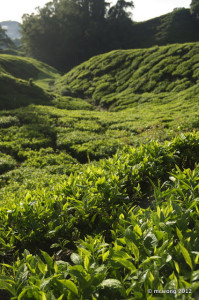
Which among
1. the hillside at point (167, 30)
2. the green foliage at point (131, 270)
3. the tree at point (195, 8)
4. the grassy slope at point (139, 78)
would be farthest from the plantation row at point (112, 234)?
the tree at point (195, 8)

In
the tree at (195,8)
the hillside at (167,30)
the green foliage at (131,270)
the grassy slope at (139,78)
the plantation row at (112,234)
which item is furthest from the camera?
the tree at (195,8)

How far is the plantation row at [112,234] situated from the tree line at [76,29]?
212 ft

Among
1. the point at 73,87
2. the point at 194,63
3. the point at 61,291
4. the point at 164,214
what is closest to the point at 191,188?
the point at 164,214

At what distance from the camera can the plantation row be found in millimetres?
2066

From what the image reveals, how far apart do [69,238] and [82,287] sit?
1704 millimetres

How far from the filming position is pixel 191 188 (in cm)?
331

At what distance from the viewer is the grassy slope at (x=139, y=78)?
83.1 ft

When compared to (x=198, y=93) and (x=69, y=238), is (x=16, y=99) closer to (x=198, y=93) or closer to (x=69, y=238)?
(x=198, y=93)

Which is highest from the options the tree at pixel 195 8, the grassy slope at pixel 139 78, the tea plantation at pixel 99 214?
the tree at pixel 195 8

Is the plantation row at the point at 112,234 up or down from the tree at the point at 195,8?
down

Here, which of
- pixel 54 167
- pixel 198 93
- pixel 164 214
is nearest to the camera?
pixel 164 214

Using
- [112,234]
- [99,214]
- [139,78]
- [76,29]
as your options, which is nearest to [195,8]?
[76,29]

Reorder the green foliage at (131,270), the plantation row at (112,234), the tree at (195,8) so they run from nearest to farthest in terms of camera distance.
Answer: the green foliage at (131,270)
the plantation row at (112,234)
the tree at (195,8)

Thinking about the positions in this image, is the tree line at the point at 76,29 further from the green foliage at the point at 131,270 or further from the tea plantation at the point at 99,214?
the green foliage at the point at 131,270
